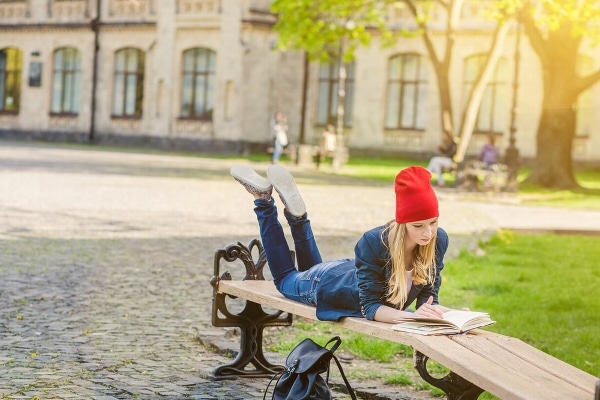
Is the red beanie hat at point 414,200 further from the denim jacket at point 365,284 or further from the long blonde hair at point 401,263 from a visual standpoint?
the denim jacket at point 365,284

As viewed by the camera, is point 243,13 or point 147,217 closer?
point 147,217

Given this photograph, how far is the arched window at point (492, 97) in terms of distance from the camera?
4294 centimetres

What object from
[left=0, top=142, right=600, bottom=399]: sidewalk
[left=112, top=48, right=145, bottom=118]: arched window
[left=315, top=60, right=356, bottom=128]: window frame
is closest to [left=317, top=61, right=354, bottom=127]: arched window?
[left=315, top=60, right=356, bottom=128]: window frame

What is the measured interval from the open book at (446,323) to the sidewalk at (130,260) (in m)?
1.49

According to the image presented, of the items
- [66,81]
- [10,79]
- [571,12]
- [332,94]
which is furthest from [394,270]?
[10,79]

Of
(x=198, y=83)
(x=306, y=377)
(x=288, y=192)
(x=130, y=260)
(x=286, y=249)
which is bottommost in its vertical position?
(x=130, y=260)

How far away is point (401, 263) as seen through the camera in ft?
18.9

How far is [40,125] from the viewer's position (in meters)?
52.4

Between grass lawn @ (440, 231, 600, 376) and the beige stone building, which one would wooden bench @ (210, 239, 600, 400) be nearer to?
grass lawn @ (440, 231, 600, 376)

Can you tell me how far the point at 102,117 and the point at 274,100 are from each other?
824cm

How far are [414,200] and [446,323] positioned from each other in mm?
597

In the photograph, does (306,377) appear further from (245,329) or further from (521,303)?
(521,303)

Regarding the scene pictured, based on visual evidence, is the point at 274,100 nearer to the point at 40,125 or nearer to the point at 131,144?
the point at 131,144

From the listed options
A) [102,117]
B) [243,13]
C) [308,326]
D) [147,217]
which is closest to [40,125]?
[102,117]
